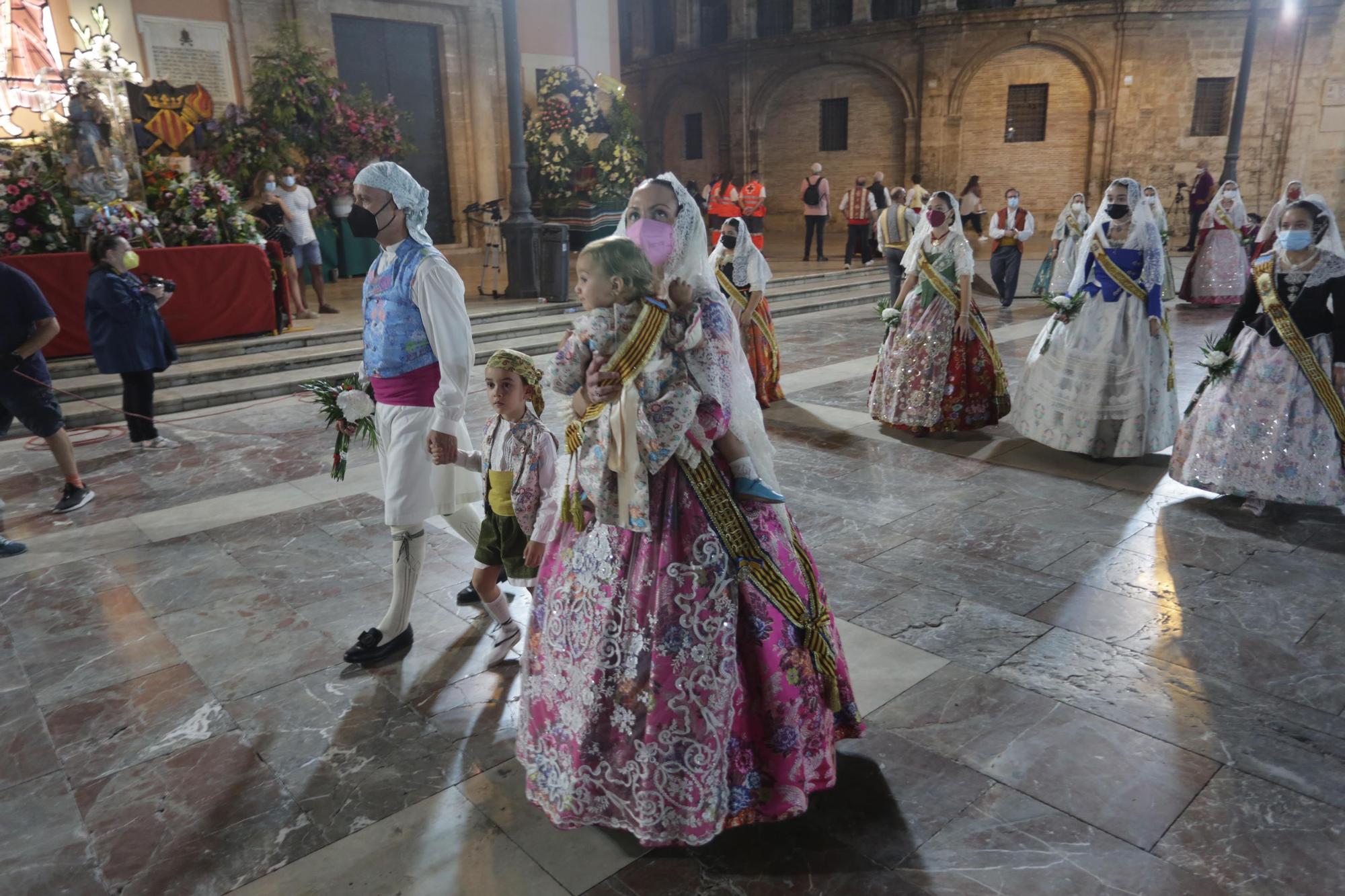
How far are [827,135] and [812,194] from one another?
28.8 ft

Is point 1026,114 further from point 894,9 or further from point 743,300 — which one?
point 743,300

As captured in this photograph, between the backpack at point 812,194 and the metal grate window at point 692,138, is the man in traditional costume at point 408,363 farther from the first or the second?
the metal grate window at point 692,138

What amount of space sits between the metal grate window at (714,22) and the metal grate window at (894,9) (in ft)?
14.8

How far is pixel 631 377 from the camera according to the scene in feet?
8.32

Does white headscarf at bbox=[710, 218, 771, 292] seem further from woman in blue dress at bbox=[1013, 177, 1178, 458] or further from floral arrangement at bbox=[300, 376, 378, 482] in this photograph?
floral arrangement at bbox=[300, 376, 378, 482]

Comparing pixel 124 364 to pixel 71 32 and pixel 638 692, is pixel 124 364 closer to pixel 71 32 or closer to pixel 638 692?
pixel 638 692

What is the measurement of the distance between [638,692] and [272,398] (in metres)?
7.55

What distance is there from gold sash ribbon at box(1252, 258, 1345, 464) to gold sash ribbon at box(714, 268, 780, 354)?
3.83m

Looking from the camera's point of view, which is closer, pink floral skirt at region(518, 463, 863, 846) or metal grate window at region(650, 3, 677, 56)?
pink floral skirt at region(518, 463, 863, 846)

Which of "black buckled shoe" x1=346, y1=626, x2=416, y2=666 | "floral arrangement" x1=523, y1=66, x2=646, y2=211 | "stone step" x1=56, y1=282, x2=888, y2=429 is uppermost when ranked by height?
"floral arrangement" x1=523, y1=66, x2=646, y2=211

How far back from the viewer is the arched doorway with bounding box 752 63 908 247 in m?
25.4

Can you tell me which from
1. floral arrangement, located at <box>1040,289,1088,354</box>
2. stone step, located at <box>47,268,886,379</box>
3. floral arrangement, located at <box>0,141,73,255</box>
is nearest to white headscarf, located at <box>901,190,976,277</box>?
floral arrangement, located at <box>1040,289,1088,354</box>

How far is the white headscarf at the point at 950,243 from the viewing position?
6.91m

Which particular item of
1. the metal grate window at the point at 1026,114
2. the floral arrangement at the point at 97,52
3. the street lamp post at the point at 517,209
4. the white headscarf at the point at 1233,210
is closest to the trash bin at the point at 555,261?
the street lamp post at the point at 517,209
